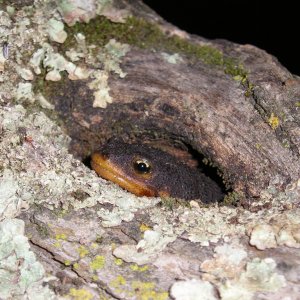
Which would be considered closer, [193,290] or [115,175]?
[193,290]

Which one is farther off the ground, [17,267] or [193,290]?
[193,290]

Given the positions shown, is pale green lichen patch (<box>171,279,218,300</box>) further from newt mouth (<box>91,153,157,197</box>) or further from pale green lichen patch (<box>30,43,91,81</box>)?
newt mouth (<box>91,153,157,197</box>)

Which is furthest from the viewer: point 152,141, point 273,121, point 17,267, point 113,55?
point 152,141

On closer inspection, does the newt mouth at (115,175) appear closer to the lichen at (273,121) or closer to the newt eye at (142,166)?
the newt eye at (142,166)

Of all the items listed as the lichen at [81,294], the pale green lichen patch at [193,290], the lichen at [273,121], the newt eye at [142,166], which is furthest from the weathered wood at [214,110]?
the lichen at [81,294]

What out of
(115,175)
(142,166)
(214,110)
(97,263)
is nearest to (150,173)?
(142,166)

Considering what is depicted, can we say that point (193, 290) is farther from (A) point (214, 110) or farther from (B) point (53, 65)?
(B) point (53, 65)

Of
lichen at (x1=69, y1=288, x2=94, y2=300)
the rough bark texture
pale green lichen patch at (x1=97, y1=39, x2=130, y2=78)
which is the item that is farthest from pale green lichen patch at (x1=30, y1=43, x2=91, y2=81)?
lichen at (x1=69, y1=288, x2=94, y2=300)
